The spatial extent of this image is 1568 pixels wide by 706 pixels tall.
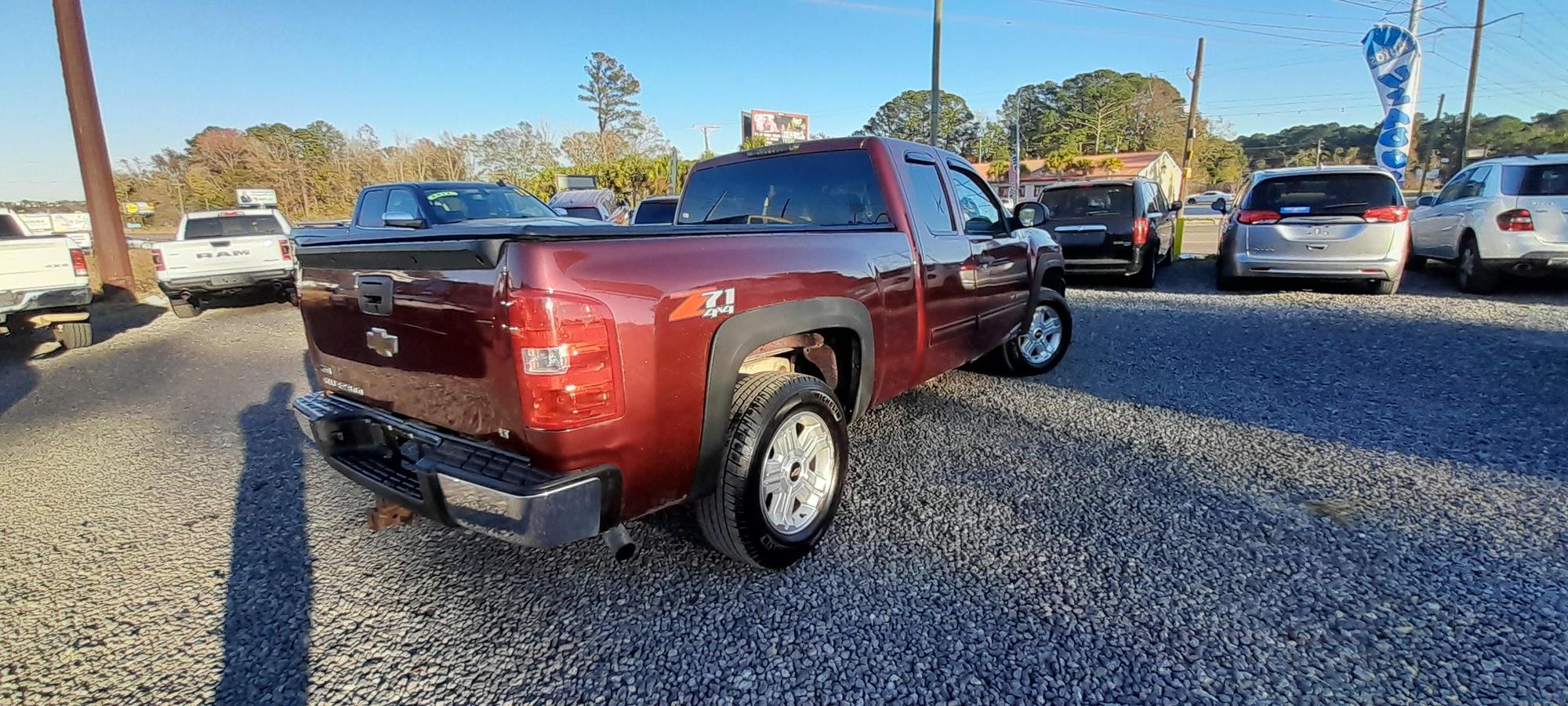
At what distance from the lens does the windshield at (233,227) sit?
34.8ft

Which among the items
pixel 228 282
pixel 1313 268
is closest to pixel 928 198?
pixel 1313 268

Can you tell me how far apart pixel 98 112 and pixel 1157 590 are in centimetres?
1558

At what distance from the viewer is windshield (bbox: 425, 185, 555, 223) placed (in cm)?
909

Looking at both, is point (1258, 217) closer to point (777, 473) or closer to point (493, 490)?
point (777, 473)

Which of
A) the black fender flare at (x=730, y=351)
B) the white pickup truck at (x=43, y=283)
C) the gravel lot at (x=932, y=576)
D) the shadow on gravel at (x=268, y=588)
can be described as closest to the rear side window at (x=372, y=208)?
the white pickup truck at (x=43, y=283)

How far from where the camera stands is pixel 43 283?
7234mm

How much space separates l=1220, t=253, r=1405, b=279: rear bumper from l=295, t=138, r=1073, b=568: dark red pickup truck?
22.9 feet

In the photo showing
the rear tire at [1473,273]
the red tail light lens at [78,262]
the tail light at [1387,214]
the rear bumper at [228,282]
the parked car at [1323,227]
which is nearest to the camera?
the red tail light lens at [78,262]

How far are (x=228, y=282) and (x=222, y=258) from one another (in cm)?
35

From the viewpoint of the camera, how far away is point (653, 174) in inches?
1236

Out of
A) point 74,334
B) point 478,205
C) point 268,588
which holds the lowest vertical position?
point 268,588

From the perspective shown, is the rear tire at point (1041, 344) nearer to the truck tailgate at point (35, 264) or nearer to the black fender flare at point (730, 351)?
the black fender flare at point (730, 351)

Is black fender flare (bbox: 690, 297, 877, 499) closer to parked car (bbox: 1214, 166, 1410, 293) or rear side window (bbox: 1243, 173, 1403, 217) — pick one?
parked car (bbox: 1214, 166, 1410, 293)

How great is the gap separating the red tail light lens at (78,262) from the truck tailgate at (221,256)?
238 cm
